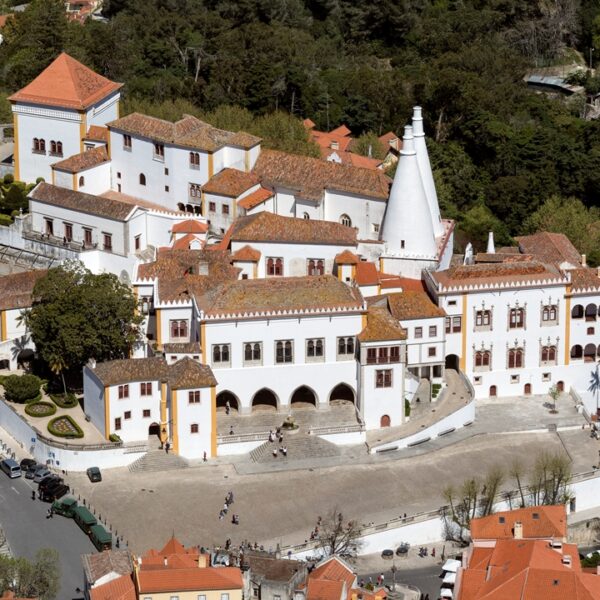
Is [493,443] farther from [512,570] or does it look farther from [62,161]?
[62,161]

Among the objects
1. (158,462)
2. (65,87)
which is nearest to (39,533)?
(158,462)

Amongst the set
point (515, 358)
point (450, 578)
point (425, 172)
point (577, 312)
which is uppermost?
point (425, 172)

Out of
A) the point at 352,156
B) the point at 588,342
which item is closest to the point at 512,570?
the point at 588,342

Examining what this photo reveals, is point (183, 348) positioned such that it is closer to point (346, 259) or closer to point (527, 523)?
point (346, 259)

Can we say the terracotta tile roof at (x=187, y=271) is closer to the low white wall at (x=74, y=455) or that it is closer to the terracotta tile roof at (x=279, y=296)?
the terracotta tile roof at (x=279, y=296)

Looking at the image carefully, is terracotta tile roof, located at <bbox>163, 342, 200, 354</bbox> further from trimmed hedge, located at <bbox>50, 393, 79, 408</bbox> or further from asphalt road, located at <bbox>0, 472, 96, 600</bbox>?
asphalt road, located at <bbox>0, 472, 96, 600</bbox>

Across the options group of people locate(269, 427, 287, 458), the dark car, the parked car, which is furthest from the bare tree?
the parked car

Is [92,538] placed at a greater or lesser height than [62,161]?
lesser
